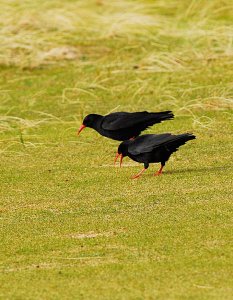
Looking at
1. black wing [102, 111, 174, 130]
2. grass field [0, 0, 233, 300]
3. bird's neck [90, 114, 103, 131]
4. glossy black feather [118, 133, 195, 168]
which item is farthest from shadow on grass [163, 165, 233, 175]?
bird's neck [90, 114, 103, 131]

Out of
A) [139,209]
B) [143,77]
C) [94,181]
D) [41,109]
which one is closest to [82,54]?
[143,77]

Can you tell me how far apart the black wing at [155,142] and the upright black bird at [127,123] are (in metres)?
0.41

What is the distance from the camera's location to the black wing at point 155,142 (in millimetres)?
7668

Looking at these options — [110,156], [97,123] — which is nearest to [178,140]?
[110,156]

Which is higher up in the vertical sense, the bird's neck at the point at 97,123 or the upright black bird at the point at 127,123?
the upright black bird at the point at 127,123

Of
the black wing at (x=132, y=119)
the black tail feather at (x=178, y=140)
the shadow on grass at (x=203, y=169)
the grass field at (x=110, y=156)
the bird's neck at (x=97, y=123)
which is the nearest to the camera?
the grass field at (x=110, y=156)

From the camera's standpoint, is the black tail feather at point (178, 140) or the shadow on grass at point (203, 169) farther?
the shadow on grass at point (203, 169)

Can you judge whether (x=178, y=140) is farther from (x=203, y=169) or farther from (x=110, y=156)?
(x=110, y=156)

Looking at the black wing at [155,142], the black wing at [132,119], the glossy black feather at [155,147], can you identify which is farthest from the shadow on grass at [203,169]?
the black wing at [132,119]

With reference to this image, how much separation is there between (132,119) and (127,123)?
2.2 inches

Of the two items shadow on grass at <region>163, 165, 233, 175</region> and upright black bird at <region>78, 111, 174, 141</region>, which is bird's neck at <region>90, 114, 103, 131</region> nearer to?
upright black bird at <region>78, 111, 174, 141</region>

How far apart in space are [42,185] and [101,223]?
148cm

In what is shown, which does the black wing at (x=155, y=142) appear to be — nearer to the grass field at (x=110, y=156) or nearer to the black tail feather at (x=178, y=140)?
the black tail feather at (x=178, y=140)

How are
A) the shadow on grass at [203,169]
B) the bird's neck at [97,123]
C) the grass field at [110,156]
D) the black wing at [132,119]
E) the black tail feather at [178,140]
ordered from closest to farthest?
the grass field at [110,156] → the black tail feather at [178,140] → the shadow on grass at [203,169] → the black wing at [132,119] → the bird's neck at [97,123]
